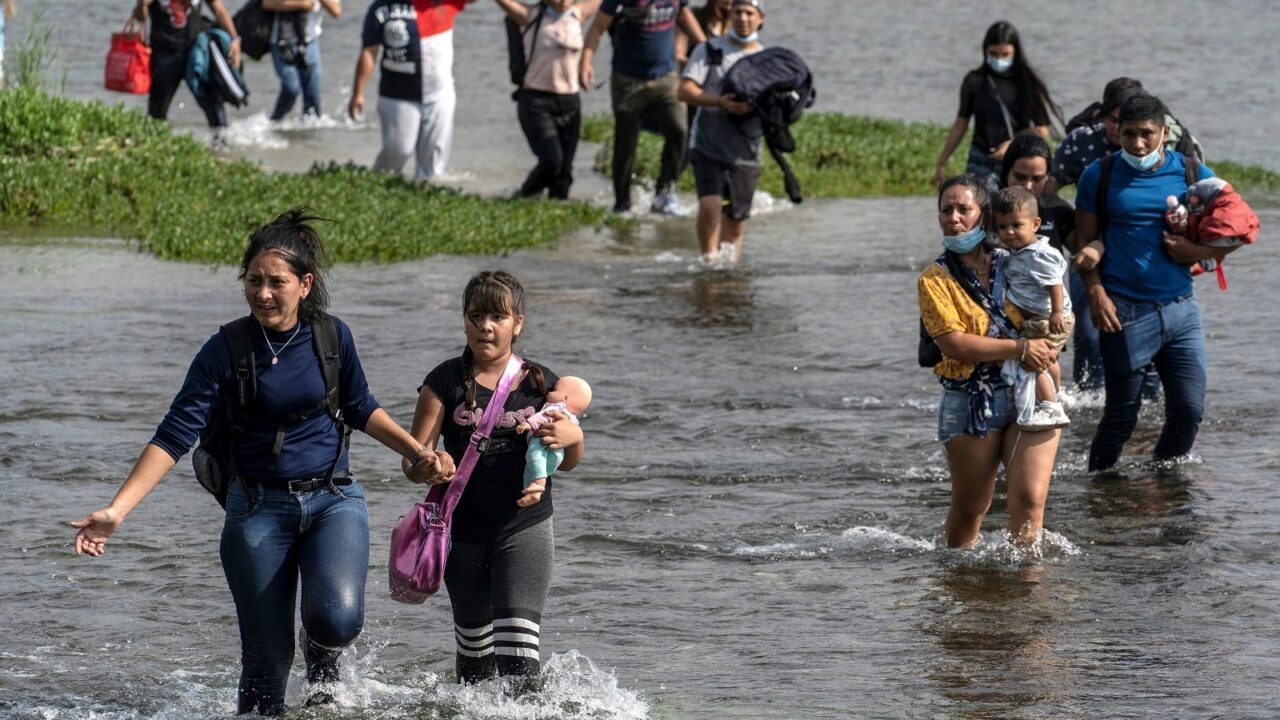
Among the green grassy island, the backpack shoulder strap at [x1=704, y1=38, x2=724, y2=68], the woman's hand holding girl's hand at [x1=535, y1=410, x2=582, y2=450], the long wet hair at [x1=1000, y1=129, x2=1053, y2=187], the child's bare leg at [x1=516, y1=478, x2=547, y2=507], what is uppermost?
the backpack shoulder strap at [x1=704, y1=38, x2=724, y2=68]

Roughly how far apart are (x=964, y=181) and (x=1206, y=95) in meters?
20.2

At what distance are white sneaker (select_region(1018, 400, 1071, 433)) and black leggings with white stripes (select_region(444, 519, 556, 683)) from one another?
7.22 feet

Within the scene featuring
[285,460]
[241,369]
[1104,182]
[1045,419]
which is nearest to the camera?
[241,369]

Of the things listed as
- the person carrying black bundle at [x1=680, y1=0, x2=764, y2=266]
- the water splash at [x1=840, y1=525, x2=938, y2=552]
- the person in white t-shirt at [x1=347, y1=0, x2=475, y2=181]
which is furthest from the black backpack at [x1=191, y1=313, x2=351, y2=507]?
the person in white t-shirt at [x1=347, y1=0, x2=475, y2=181]

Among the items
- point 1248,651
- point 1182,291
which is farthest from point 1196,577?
point 1182,291

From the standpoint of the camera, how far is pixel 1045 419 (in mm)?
7363

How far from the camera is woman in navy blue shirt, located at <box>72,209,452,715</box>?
5688mm

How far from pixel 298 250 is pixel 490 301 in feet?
1.92

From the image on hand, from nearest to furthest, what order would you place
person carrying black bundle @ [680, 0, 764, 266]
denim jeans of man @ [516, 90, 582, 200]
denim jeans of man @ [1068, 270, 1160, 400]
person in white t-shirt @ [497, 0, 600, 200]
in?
denim jeans of man @ [1068, 270, 1160, 400]
person carrying black bundle @ [680, 0, 764, 266]
person in white t-shirt @ [497, 0, 600, 200]
denim jeans of man @ [516, 90, 582, 200]

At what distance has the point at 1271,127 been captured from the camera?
24.1 m

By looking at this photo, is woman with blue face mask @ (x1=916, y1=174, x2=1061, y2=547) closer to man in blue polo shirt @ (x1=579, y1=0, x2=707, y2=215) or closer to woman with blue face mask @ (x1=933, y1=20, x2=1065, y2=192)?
woman with blue face mask @ (x1=933, y1=20, x2=1065, y2=192)

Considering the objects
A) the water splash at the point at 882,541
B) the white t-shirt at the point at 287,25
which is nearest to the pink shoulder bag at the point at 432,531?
the water splash at the point at 882,541

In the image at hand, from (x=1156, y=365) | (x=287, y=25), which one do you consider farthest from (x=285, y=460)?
(x=287, y=25)

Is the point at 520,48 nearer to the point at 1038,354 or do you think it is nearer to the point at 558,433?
the point at 1038,354
